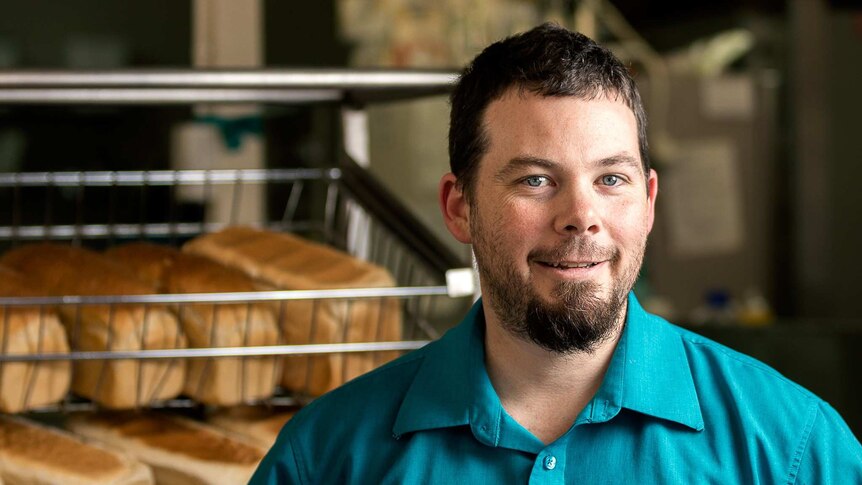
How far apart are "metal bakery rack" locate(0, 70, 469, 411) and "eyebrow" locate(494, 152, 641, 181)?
244mm

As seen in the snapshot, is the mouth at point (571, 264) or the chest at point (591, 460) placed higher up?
the mouth at point (571, 264)

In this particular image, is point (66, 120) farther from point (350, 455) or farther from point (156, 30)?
point (350, 455)

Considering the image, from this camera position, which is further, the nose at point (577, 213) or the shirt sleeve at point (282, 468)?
the shirt sleeve at point (282, 468)

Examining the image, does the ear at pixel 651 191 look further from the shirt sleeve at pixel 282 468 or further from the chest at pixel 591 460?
the shirt sleeve at pixel 282 468

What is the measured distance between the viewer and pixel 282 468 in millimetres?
913

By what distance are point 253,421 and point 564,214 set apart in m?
0.51

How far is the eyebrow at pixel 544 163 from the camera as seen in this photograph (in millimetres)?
819

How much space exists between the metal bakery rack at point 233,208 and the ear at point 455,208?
0.12m

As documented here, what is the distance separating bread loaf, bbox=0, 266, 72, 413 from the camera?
3.45 feet

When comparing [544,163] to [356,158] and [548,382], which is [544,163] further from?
[356,158]

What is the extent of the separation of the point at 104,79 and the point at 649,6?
2.78m

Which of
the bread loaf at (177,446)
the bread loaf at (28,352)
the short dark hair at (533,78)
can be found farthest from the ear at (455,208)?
the bread loaf at (28,352)

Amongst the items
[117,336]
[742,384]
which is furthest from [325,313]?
[742,384]

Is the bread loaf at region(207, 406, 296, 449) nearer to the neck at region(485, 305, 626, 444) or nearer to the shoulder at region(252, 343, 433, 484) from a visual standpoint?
the shoulder at region(252, 343, 433, 484)
